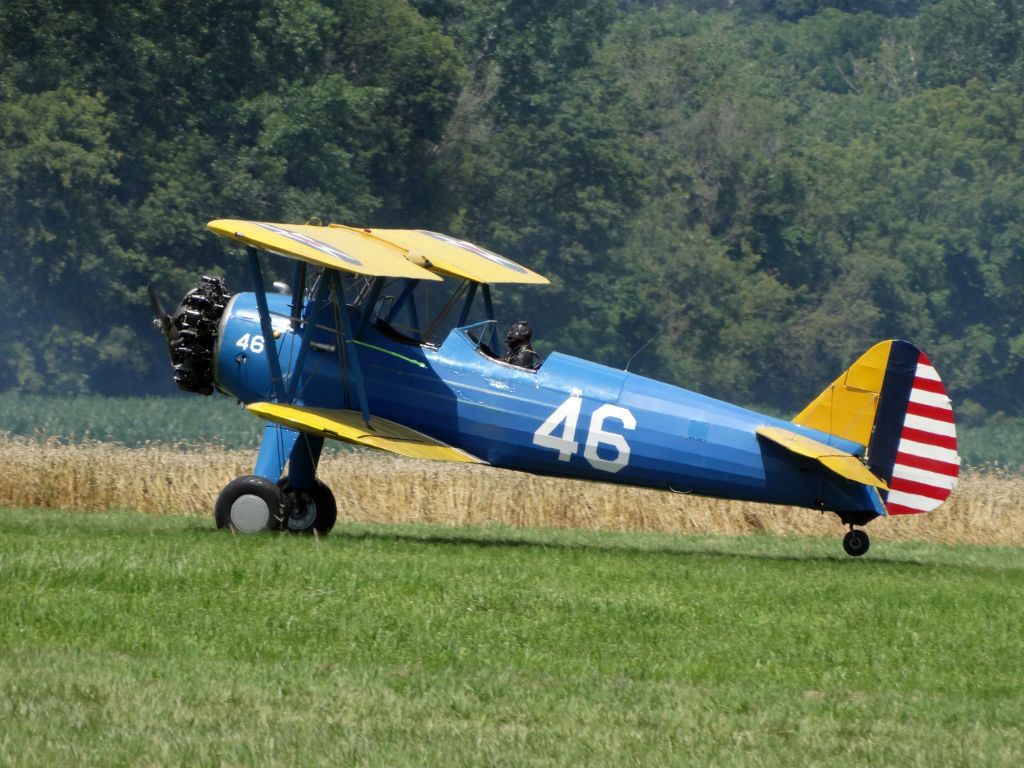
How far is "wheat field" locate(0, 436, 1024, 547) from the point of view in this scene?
59.9ft

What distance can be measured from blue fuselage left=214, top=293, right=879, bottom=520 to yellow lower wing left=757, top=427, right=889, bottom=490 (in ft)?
0.37

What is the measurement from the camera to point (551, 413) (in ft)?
45.4

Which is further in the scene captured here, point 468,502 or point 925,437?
point 468,502

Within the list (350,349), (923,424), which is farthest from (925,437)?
(350,349)

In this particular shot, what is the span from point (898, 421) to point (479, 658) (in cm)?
559

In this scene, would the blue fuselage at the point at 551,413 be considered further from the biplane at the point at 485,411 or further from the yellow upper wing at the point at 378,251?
the yellow upper wing at the point at 378,251

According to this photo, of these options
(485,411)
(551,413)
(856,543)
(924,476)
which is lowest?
(856,543)

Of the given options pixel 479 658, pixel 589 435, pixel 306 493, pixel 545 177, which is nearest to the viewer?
pixel 479 658

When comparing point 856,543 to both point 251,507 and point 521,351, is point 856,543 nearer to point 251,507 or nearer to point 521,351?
point 521,351

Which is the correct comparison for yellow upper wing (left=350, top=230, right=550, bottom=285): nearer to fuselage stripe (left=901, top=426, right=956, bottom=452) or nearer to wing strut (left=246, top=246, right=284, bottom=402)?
wing strut (left=246, top=246, right=284, bottom=402)

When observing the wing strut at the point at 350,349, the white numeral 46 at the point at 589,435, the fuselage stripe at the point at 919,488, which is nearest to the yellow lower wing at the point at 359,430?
the wing strut at the point at 350,349

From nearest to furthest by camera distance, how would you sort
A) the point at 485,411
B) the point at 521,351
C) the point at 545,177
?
the point at 485,411 < the point at 521,351 < the point at 545,177

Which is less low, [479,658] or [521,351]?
[521,351]

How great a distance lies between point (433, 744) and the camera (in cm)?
755
